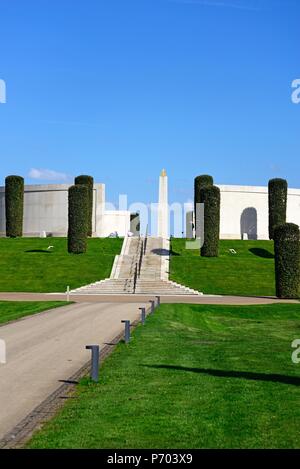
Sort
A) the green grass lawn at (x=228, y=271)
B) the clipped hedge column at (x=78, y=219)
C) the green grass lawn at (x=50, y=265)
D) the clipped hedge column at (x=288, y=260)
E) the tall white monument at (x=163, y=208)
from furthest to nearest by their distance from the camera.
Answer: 1. the tall white monument at (x=163, y=208)
2. the clipped hedge column at (x=78, y=219)
3. the green grass lawn at (x=50, y=265)
4. the green grass lawn at (x=228, y=271)
5. the clipped hedge column at (x=288, y=260)

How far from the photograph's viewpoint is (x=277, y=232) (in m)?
45.8

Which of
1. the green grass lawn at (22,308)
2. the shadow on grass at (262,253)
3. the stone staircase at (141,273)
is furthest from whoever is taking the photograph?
the shadow on grass at (262,253)

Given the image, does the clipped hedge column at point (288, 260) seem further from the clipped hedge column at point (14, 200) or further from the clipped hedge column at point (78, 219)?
the clipped hedge column at point (14, 200)

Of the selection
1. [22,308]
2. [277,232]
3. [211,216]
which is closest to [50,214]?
[211,216]

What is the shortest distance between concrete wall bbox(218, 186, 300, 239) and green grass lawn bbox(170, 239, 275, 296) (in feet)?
72.8

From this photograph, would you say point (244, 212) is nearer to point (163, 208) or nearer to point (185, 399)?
point (163, 208)

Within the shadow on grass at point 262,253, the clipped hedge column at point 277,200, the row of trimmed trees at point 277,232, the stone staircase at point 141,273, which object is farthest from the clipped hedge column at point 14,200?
the clipped hedge column at point 277,200

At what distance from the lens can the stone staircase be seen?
5025cm

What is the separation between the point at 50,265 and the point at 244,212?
4075 cm

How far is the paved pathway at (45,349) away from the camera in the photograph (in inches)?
482

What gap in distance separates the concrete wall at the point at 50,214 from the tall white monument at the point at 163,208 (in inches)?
571

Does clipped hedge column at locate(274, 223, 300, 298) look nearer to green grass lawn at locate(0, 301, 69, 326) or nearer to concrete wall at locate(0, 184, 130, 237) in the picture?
green grass lawn at locate(0, 301, 69, 326)

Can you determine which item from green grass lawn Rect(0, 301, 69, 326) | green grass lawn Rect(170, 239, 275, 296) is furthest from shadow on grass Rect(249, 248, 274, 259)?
green grass lawn Rect(0, 301, 69, 326)
